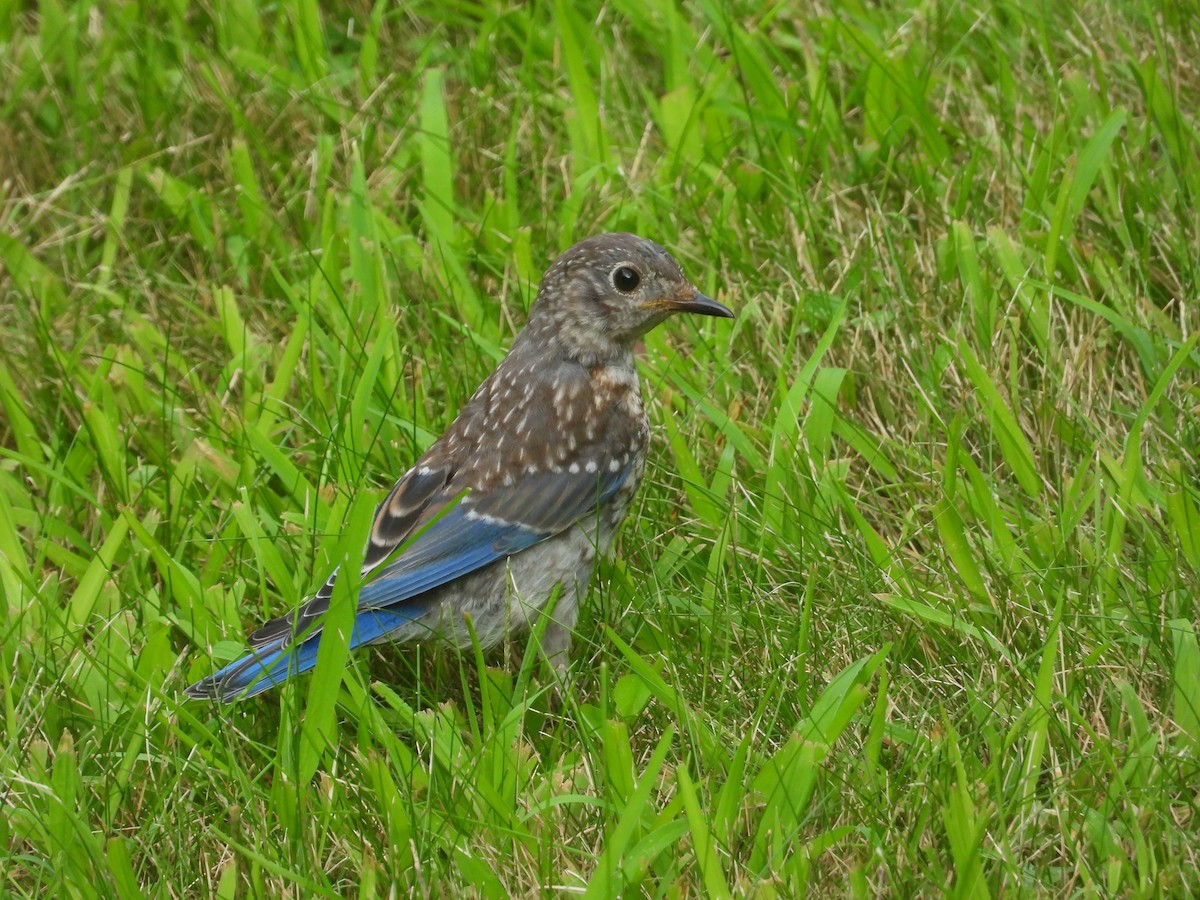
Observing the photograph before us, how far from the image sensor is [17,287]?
6.01 meters

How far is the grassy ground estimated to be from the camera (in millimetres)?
3518

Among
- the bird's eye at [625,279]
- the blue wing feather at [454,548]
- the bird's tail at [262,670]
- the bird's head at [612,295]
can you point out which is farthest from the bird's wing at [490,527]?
the bird's eye at [625,279]

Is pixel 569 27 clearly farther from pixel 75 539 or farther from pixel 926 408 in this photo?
pixel 75 539

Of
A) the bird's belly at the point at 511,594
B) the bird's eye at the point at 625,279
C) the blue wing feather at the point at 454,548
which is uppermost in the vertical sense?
the bird's eye at the point at 625,279

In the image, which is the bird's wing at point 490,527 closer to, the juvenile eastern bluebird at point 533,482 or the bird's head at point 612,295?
the juvenile eastern bluebird at point 533,482

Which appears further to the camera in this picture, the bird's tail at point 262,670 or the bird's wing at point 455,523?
the bird's wing at point 455,523

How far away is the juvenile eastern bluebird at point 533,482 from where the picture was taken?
420cm

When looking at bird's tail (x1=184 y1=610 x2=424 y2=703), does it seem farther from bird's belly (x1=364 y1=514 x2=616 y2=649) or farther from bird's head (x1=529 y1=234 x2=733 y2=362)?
bird's head (x1=529 y1=234 x2=733 y2=362)

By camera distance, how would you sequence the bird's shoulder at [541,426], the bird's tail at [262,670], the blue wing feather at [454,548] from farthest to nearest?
the bird's shoulder at [541,426], the blue wing feather at [454,548], the bird's tail at [262,670]

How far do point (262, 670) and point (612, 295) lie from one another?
1435 millimetres

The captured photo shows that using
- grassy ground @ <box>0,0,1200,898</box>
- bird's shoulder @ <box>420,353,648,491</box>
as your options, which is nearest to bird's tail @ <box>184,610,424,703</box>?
grassy ground @ <box>0,0,1200,898</box>

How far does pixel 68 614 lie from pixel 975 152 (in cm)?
322

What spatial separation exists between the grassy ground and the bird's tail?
107 mm

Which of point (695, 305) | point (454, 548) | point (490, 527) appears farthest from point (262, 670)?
point (695, 305)
